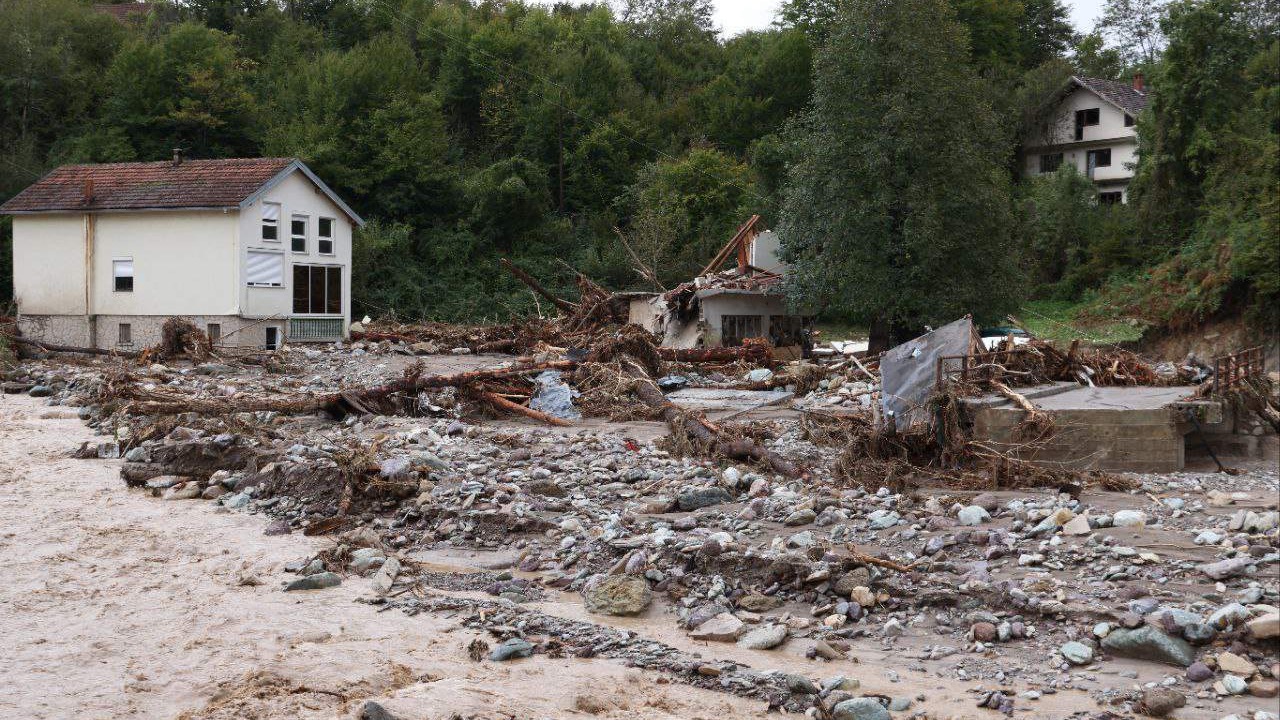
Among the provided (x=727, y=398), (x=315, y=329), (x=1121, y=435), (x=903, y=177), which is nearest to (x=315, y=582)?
(x=1121, y=435)

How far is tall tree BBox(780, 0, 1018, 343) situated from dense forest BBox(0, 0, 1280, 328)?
0.08m

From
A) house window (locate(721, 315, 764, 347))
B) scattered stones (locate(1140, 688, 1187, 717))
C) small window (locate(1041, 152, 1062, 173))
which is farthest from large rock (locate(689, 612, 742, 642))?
small window (locate(1041, 152, 1062, 173))

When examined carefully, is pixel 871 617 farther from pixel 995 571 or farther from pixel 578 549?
pixel 578 549

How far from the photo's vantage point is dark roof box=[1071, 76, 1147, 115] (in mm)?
47625

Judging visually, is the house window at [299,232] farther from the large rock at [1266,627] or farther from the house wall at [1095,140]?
the house wall at [1095,140]

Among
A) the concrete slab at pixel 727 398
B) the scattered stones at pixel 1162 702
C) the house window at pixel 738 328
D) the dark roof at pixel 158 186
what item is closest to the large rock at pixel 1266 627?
the scattered stones at pixel 1162 702

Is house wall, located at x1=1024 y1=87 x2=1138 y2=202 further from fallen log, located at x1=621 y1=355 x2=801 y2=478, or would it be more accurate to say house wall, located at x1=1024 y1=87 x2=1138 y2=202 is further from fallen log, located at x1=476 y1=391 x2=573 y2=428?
fallen log, located at x1=476 y1=391 x2=573 y2=428

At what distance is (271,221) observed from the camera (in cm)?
3114

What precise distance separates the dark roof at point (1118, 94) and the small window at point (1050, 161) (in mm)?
3594

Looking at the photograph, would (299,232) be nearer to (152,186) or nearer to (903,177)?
(152,186)

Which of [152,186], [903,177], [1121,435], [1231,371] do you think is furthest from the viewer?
[152,186]

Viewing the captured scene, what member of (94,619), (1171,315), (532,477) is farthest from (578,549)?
(1171,315)

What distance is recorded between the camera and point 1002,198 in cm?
2725

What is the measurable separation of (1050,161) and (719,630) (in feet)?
163
